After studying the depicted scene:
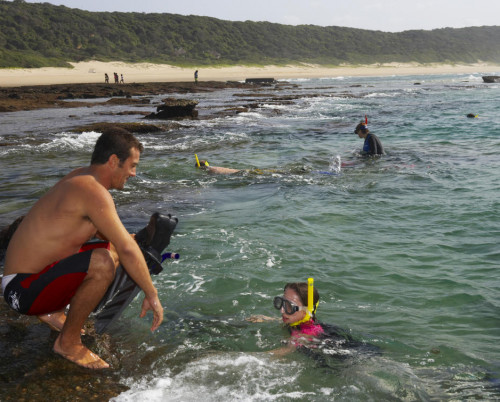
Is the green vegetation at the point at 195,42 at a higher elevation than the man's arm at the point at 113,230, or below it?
higher

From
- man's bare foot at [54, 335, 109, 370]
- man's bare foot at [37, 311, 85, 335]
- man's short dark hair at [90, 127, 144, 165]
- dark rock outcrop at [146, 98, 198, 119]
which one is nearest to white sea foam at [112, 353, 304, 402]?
man's bare foot at [54, 335, 109, 370]

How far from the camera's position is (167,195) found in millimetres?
10266

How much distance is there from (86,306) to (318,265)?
3626 mm

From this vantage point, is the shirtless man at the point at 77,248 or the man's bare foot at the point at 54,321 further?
the man's bare foot at the point at 54,321

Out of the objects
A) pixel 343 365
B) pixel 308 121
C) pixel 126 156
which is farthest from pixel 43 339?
pixel 308 121

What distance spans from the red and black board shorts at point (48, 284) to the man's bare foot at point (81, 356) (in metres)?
0.41

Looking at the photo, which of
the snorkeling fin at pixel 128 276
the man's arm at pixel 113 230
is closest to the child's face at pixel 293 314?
the snorkeling fin at pixel 128 276

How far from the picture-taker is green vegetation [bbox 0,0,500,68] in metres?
76.6

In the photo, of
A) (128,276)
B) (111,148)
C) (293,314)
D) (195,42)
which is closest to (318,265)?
(293,314)

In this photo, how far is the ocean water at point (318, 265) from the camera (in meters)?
4.01

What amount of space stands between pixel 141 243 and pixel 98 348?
99 cm

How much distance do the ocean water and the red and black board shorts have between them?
814 millimetres

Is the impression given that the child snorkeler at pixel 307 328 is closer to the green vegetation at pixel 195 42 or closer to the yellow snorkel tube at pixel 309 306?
the yellow snorkel tube at pixel 309 306

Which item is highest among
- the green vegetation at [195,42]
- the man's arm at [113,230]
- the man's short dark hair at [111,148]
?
the green vegetation at [195,42]
